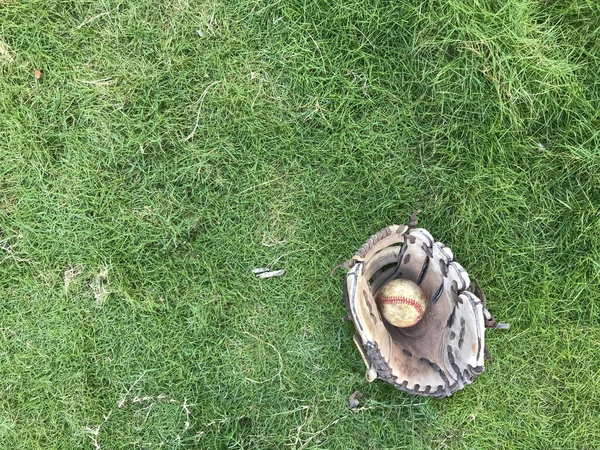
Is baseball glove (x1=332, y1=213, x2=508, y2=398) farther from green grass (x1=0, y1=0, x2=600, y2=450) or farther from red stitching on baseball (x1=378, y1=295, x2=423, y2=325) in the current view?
green grass (x1=0, y1=0, x2=600, y2=450)

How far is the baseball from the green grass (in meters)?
0.35

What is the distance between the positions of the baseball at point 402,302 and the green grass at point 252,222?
35 centimetres

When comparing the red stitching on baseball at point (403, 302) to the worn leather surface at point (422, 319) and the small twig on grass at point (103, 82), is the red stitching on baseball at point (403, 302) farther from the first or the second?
the small twig on grass at point (103, 82)

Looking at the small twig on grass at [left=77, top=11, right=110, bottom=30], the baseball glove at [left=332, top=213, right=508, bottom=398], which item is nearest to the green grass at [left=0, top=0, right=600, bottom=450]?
the small twig on grass at [left=77, top=11, right=110, bottom=30]

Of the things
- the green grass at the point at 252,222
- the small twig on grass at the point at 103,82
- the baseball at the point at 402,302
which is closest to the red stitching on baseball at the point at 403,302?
the baseball at the point at 402,302

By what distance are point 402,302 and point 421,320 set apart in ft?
0.92

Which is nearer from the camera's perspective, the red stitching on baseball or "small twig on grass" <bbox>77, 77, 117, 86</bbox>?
the red stitching on baseball

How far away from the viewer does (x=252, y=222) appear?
255 centimetres

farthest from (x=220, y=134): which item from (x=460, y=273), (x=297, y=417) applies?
(x=297, y=417)

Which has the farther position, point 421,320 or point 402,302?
point 421,320

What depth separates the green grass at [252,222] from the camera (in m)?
2.47

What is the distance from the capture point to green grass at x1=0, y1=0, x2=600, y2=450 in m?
2.47

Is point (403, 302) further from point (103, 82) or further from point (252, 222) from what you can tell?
point (103, 82)

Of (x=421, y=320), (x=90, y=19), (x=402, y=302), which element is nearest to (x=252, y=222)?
(x=402, y=302)
